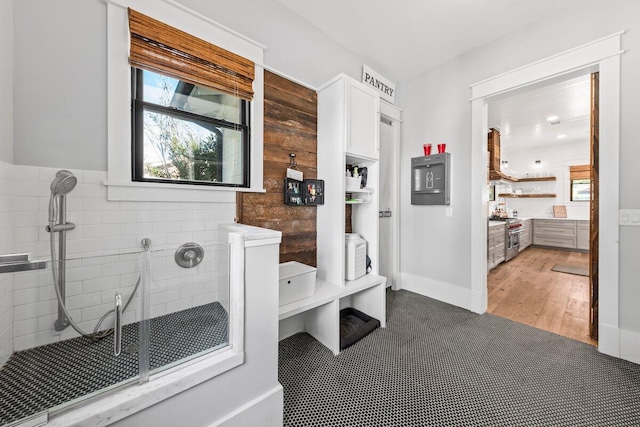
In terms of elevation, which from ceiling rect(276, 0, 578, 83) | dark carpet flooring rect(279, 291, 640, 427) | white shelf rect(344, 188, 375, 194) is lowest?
dark carpet flooring rect(279, 291, 640, 427)

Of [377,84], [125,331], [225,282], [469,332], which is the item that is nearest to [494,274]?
[469,332]

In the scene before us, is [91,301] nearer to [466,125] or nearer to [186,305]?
[186,305]

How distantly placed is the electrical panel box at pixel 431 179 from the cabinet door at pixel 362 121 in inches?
42.2

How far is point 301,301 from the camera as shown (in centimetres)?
178

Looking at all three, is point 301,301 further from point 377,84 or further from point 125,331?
point 377,84

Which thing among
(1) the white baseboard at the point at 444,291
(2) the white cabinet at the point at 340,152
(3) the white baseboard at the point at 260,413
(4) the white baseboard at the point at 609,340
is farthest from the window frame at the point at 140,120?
(4) the white baseboard at the point at 609,340

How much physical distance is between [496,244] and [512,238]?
1.18 meters

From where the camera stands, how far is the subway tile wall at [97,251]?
39.7 inches

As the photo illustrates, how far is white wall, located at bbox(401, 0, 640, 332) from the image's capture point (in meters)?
1.86

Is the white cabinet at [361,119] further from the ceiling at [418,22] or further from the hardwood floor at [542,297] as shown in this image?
the hardwood floor at [542,297]

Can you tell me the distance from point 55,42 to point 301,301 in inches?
82.5

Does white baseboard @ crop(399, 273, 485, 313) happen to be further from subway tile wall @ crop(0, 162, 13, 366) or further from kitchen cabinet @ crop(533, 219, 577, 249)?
kitchen cabinet @ crop(533, 219, 577, 249)

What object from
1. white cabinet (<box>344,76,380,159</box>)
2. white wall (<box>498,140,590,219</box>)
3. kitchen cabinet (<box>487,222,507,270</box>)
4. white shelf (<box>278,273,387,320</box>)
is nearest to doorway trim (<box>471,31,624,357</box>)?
white cabinet (<box>344,76,380,159</box>)

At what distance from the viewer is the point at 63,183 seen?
4.14 ft
